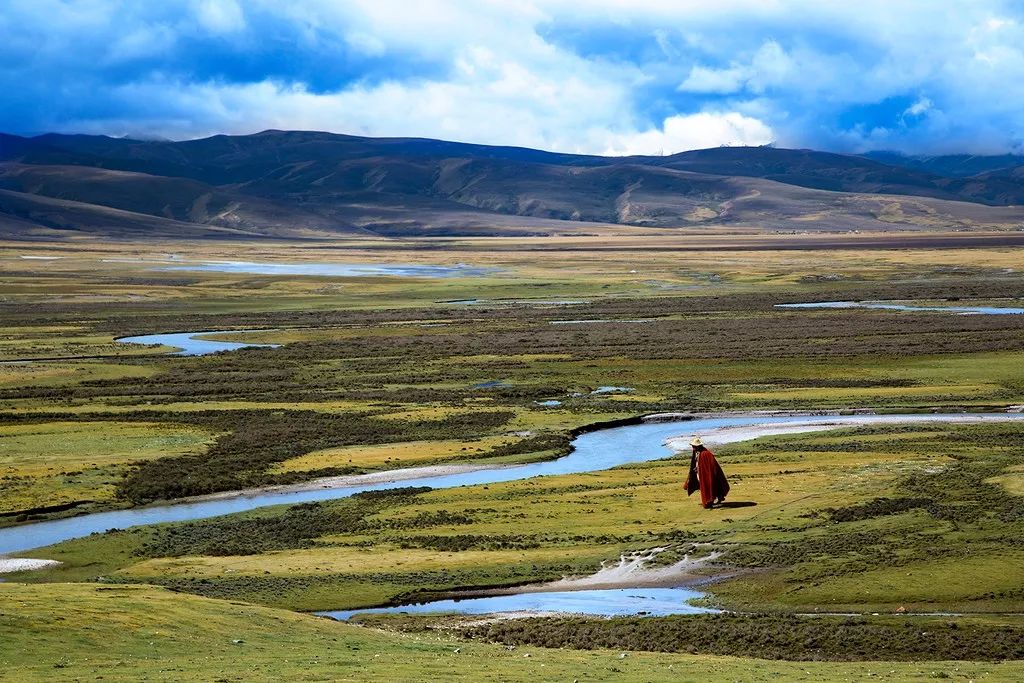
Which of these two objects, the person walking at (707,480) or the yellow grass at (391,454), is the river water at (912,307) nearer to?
the yellow grass at (391,454)


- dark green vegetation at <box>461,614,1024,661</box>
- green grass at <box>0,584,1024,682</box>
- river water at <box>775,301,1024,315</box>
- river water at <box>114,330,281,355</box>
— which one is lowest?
dark green vegetation at <box>461,614,1024,661</box>

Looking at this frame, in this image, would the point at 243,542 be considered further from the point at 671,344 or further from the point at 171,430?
the point at 671,344

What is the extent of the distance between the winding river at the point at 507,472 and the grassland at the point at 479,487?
45.6 inches

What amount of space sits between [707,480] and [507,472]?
11261 mm

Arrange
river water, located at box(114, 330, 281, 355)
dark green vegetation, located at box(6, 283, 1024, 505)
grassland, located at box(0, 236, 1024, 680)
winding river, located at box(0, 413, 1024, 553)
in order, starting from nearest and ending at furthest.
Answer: grassland, located at box(0, 236, 1024, 680) → winding river, located at box(0, 413, 1024, 553) → dark green vegetation, located at box(6, 283, 1024, 505) → river water, located at box(114, 330, 281, 355)

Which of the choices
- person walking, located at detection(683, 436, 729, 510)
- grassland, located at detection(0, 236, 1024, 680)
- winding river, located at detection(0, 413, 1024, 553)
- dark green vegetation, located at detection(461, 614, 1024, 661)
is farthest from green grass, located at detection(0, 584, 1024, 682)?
person walking, located at detection(683, 436, 729, 510)

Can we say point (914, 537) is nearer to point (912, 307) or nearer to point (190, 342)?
point (190, 342)

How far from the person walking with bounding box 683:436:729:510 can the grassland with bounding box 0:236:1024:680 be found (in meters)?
0.60

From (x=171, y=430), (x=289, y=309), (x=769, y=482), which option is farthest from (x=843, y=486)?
(x=289, y=309)

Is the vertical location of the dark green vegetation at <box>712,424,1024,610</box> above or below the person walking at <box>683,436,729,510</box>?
below

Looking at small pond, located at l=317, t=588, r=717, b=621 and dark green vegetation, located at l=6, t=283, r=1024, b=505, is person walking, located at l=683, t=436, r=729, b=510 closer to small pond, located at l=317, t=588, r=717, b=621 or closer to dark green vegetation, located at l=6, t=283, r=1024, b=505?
small pond, located at l=317, t=588, r=717, b=621

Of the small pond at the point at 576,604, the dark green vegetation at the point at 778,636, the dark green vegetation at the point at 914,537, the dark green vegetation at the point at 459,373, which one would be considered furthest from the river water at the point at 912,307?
the dark green vegetation at the point at 778,636

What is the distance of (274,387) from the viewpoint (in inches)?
2714

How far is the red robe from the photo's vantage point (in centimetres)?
3750
